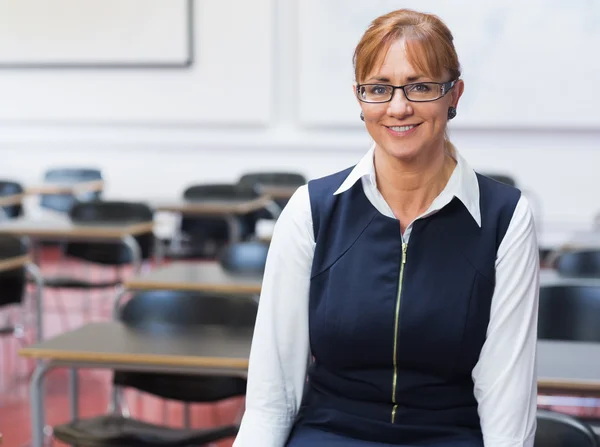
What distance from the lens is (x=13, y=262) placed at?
13.2 ft

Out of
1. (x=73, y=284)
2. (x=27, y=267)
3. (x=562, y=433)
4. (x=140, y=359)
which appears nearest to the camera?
(x=562, y=433)

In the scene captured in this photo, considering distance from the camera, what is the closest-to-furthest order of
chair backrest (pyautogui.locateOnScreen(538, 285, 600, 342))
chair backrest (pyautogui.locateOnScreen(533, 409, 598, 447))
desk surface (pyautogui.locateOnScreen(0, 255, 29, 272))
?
chair backrest (pyautogui.locateOnScreen(533, 409, 598, 447))
chair backrest (pyautogui.locateOnScreen(538, 285, 600, 342))
desk surface (pyautogui.locateOnScreen(0, 255, 29, 272))

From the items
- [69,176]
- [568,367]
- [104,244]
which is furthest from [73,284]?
[568,367]

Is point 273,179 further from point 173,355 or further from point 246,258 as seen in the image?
→ point 173,355

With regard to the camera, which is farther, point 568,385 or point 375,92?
point 568,385

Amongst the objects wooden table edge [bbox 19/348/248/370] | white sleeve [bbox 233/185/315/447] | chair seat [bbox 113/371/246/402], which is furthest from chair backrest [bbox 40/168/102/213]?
white sleeve [bbox 233/185/315/447]

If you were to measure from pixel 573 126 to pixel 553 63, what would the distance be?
0.52 m

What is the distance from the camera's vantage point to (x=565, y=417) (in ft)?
7.02

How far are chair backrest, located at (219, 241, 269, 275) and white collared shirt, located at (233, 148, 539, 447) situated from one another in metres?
1.98

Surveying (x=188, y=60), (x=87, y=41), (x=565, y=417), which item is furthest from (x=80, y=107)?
(x=565, y=417)

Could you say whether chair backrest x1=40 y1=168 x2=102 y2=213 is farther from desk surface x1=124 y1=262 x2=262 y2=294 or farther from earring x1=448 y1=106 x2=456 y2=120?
earring x1=448 y1=106 x2=456 y2=120

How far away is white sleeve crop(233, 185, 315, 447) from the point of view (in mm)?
1718

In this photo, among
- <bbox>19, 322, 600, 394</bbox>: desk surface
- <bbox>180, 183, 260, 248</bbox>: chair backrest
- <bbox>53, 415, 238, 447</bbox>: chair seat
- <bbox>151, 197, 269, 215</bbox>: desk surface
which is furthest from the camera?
<bbox>180, 183, 260, 248</bbox>: chair backrest

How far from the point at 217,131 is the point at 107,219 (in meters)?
2.59
